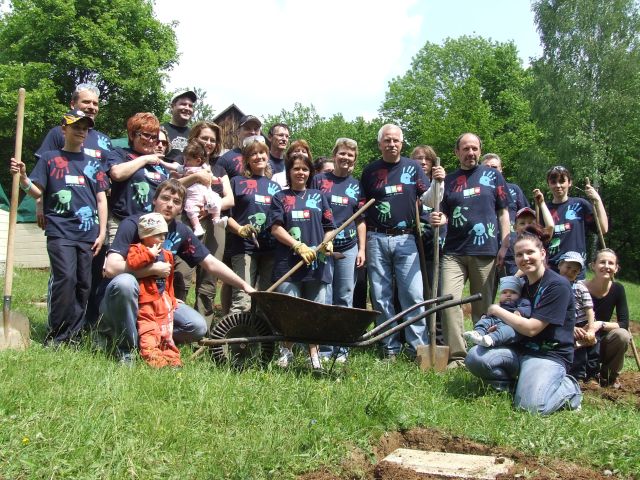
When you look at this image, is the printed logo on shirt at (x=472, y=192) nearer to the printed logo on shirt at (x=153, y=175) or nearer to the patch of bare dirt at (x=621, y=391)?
the patch of bare dirt at (x=621, y=391)

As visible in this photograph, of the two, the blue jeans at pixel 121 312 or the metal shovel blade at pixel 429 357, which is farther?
the metal shovel blade at pixel 429 357

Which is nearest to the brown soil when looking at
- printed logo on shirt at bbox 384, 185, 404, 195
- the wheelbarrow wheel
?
the wheelbarrow wheel

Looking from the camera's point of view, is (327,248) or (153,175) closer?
(327,248)

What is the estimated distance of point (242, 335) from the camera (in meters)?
5.03

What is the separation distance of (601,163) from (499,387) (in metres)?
26.9

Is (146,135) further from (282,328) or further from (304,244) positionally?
(282,328)

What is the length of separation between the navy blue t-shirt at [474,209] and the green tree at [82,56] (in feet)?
78.1

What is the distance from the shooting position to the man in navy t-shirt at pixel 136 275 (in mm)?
4844

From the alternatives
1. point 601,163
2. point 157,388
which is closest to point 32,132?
point 601,163

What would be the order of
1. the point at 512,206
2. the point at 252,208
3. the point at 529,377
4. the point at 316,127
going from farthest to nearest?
the point at 316,127, the point at 512,206, the point at 252,208, the point at 529,377

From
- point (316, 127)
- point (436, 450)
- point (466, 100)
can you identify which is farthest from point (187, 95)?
point (316, 127)

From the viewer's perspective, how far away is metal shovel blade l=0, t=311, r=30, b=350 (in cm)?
522

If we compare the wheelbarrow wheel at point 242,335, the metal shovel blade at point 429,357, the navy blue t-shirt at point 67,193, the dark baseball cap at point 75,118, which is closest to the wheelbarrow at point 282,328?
the wheelbarrow wheel at point 242,335

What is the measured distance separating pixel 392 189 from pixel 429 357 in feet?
5.13
